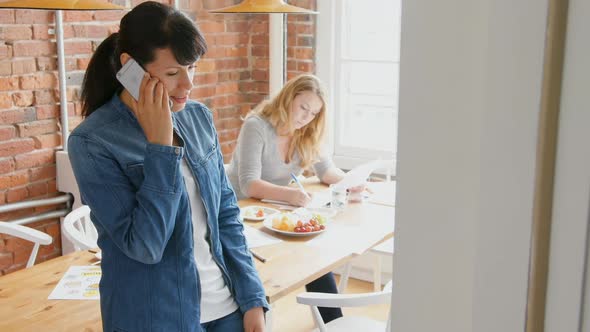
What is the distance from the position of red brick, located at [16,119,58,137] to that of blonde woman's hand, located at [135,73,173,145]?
184cm

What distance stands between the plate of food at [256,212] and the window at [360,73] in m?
1.30

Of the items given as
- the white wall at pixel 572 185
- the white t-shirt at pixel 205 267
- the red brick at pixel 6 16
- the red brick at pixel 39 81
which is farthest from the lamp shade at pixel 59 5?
the white wall at pixel 572 185

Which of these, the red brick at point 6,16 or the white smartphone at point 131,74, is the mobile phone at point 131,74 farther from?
the red brick at point 6,16

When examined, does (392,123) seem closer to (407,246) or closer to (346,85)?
(346,85)

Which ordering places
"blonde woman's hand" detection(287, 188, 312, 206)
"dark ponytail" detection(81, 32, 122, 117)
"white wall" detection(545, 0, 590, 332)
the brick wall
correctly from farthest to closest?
the brick wall, "blonde woman's hand" detection(287, 188, 312, 206), "dark ponytail" detection(81, 32, 122, 117), "white wall" detection(545, 0, 590, 332)

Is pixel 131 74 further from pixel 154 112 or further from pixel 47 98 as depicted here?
pixel 47 98

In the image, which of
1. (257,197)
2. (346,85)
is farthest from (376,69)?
(257,197)

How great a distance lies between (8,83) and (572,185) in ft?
9.83

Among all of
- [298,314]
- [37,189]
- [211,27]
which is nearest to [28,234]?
[37,189]

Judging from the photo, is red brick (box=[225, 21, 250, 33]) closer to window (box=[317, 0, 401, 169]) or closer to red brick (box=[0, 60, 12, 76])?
window (box=[317, 0, 401, 169])

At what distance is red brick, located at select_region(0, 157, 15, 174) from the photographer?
304cm

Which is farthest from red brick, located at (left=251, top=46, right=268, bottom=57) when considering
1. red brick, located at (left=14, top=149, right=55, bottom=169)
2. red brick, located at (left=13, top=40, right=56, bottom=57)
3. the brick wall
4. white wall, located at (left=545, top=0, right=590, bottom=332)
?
white wall, located at (left=545, top=0, right=590, bottom=332)

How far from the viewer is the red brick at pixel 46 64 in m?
3.11

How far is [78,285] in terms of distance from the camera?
6.63ft
